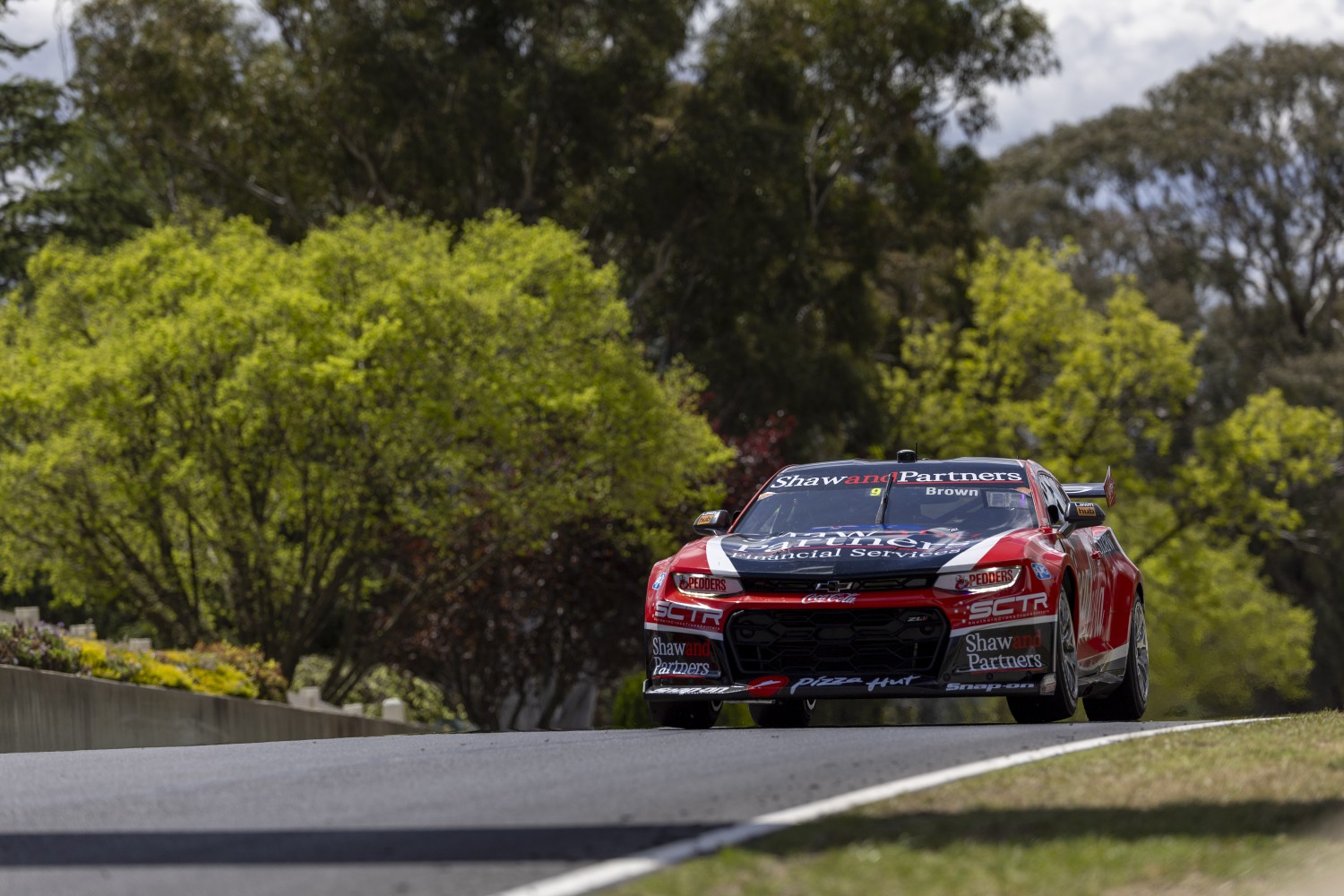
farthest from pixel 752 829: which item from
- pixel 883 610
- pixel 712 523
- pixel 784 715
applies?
pixel 784 715

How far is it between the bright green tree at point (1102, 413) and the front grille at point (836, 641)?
30.7 meters

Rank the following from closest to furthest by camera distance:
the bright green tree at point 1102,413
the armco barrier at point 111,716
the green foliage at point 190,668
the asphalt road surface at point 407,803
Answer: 1. the asphalt road surface at point 407,803
2. the armco barrier at point 111,716
3. the green foliage at point 190,668
4. the bright green tree at point 1102,413

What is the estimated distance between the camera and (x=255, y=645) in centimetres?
2595

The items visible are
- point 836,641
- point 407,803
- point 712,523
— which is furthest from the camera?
point 712,523

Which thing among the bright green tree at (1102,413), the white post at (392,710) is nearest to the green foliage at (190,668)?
the white post at (392,710)

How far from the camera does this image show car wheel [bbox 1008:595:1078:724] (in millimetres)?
11070

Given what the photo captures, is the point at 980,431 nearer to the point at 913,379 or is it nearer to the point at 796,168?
the point at 913,379

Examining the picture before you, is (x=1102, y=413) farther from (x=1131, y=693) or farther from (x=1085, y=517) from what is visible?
(x=1085, y=517)

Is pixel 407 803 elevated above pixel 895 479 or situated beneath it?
situated beneath

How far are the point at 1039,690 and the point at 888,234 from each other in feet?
103

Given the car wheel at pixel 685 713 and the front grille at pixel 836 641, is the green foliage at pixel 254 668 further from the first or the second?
the front grille at pixel 836 641

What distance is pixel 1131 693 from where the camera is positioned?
13375 millimetres

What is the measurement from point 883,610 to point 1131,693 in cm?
333

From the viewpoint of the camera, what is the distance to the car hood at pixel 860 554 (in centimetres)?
1084
